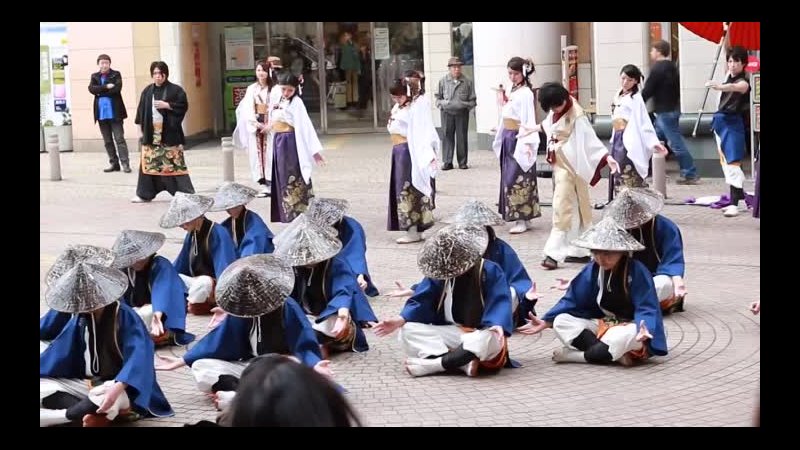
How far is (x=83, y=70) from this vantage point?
68.8 feet

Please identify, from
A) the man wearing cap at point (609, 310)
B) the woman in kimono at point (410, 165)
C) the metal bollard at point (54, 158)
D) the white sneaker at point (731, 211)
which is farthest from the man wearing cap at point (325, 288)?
the metal bollard at point (54, 158)

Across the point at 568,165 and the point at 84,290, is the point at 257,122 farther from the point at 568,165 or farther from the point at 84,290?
the point at 84,290

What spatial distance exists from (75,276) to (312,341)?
4.04ft

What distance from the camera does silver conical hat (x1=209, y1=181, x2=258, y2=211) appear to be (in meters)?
9.51

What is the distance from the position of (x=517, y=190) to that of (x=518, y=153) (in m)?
0.39

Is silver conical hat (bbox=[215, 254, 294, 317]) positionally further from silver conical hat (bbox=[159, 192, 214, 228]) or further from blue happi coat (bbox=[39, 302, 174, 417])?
silver conical hat (bbox=[159, 192, 214, 228])

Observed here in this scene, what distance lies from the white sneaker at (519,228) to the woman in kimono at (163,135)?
4.07 m

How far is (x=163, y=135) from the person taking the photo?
48.7 ft

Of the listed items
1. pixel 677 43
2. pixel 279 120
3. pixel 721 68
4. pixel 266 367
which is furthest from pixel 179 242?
pixel 266 367

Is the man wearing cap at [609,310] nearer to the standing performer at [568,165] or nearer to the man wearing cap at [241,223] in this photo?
the man wearing cap at [241,223]

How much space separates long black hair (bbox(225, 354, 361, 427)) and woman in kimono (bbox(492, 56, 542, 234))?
30.9 feet

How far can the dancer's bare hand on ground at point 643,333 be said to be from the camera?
743 cm

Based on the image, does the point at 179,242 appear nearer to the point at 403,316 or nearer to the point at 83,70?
the point at 403,316

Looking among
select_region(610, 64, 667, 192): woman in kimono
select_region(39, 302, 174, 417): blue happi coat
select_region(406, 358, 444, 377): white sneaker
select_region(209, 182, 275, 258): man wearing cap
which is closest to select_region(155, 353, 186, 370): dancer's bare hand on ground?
select_region(39, 302, 174, 417): blue happi coat
